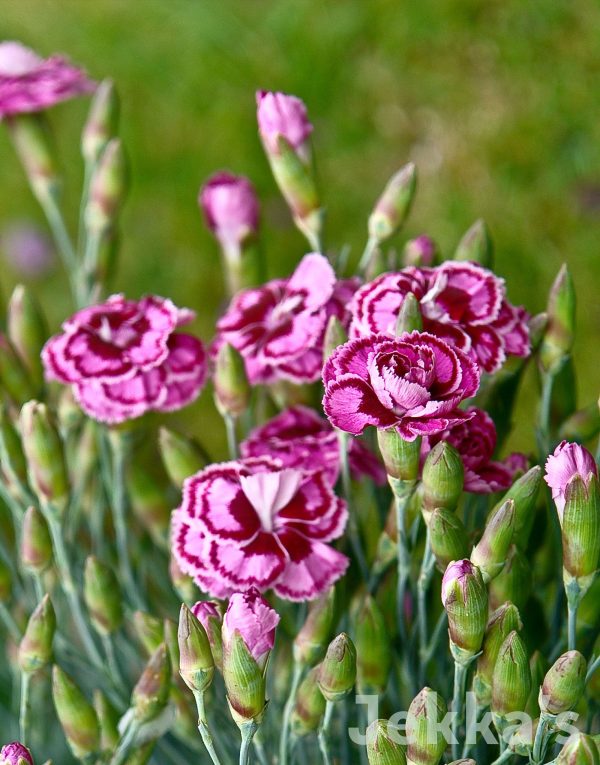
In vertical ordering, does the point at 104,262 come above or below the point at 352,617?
above

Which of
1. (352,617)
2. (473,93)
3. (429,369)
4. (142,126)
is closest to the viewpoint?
(429,369)

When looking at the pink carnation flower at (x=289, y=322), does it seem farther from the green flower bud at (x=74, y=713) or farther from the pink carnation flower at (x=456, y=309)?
the green flower bud at (x=74, y=713)

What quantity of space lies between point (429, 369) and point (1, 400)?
0.27 m

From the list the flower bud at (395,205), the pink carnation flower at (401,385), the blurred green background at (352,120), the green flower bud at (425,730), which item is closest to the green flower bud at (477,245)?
the flower bud at (395,205)

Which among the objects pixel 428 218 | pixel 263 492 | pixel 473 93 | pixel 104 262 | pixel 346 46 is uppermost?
pixel 346 46

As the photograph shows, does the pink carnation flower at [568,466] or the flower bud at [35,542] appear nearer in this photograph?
the pink carnation flower at [568,466]

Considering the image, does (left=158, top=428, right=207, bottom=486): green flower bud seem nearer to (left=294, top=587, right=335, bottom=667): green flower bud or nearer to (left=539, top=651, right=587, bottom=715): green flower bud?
(left=294, top=587, right=335, bottom=667): green flower bud

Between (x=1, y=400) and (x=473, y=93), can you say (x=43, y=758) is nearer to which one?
(x=1, y=400)

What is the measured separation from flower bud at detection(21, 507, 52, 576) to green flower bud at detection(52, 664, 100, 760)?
0.06m

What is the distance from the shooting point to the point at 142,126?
136 cm

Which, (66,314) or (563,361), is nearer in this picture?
(563,361)

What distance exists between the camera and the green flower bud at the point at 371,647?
47 cm

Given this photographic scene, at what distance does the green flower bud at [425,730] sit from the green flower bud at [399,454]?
9cm

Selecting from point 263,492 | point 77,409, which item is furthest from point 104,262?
point 263,492
